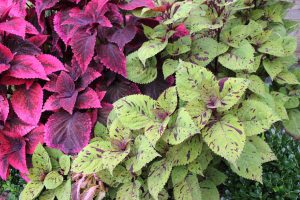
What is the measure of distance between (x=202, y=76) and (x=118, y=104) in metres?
0.31

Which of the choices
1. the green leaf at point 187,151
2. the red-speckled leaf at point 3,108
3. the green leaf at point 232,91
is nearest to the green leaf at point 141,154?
the green leaf at point 187,151

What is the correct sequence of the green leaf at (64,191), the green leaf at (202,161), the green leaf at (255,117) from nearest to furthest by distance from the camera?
the green leaf at (255,117), the green leaf at (202,161), the green leaf at (64,191)

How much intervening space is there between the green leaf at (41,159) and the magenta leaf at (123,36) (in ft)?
1.74

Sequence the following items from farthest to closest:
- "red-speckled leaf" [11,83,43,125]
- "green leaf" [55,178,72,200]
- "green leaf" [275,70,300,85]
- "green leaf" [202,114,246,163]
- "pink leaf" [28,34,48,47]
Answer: "green leaf" [275,70,300,85] < "pink leaf" [28,34,48,47] < "red-speckled leaf" [11,83,43,125] < "green leaf" [55,178,72,200] < "green leaf" [202,114,246,163]

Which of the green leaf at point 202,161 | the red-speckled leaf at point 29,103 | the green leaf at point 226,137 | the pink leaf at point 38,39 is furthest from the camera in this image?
the pink leaf at point 38,39

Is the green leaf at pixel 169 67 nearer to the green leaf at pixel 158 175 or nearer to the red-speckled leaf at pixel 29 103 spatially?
the green leaf at pixel 158 175

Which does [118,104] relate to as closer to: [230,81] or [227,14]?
[230,81]

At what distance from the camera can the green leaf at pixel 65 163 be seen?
1.68 m

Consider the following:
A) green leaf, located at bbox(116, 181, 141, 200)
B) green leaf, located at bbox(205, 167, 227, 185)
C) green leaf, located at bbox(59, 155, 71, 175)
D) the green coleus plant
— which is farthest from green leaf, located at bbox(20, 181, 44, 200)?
green leaf, located at bbox(205, 167, 227, 185)

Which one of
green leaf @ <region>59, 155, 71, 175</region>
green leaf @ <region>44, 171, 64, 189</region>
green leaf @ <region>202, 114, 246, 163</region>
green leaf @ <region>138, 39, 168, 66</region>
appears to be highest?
green leaf @ <region>138, 39, 168, 66</region>

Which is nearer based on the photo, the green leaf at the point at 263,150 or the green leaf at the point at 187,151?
the green leaf at the point at 187,151

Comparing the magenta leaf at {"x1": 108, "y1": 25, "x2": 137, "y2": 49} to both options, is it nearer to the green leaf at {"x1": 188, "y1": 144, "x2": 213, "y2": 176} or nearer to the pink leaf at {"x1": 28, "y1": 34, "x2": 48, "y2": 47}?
the pink leaf at {"x1": 28, "y1": 34, "x2": 48, "y2": 47}

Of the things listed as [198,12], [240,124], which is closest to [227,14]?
[198,12]

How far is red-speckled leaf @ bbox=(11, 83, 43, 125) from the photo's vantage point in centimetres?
171
